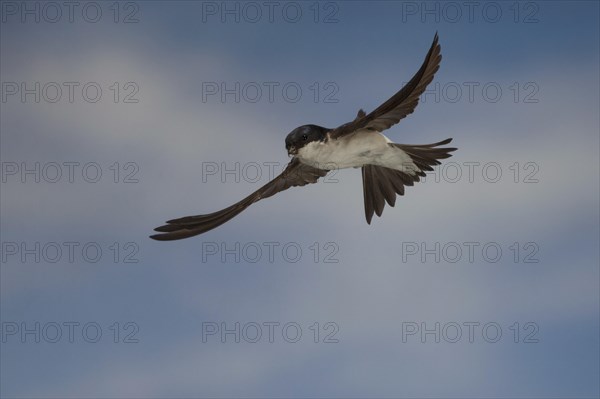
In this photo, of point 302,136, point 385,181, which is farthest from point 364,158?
point 302,136

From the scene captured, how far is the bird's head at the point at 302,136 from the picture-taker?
21.2 ft

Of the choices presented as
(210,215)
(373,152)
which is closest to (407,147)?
(373,152)

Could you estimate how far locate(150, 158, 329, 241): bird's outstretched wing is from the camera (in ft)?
21.9

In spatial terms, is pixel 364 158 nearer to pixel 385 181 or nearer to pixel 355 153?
pixel 355 153

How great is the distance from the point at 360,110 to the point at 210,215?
158 cm

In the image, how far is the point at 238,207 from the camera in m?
7.07

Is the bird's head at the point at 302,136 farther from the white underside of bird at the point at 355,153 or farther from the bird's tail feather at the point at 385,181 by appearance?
the bird's tail feather at the point at 385,181

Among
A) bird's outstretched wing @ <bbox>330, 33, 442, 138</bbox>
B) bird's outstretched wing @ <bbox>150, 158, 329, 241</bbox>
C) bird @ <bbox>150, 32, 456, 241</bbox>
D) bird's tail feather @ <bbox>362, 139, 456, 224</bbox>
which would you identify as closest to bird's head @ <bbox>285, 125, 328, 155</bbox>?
bird @ <bbox>150, 32, 456, 241</bbox>

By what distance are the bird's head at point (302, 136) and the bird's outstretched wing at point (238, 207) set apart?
2.17 ft

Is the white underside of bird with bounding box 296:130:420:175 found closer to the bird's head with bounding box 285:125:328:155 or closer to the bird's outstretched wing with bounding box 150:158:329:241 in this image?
the bird's head with bounding box 285:125:328:155

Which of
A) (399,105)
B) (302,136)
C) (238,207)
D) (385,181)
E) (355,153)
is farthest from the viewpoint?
(385,181)

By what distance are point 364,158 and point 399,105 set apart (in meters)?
0.72

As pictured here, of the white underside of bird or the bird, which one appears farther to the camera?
the white underside of bird

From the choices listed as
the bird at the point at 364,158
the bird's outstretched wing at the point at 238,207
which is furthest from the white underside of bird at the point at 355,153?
the bird's outstretched wing at the point at 238,207
